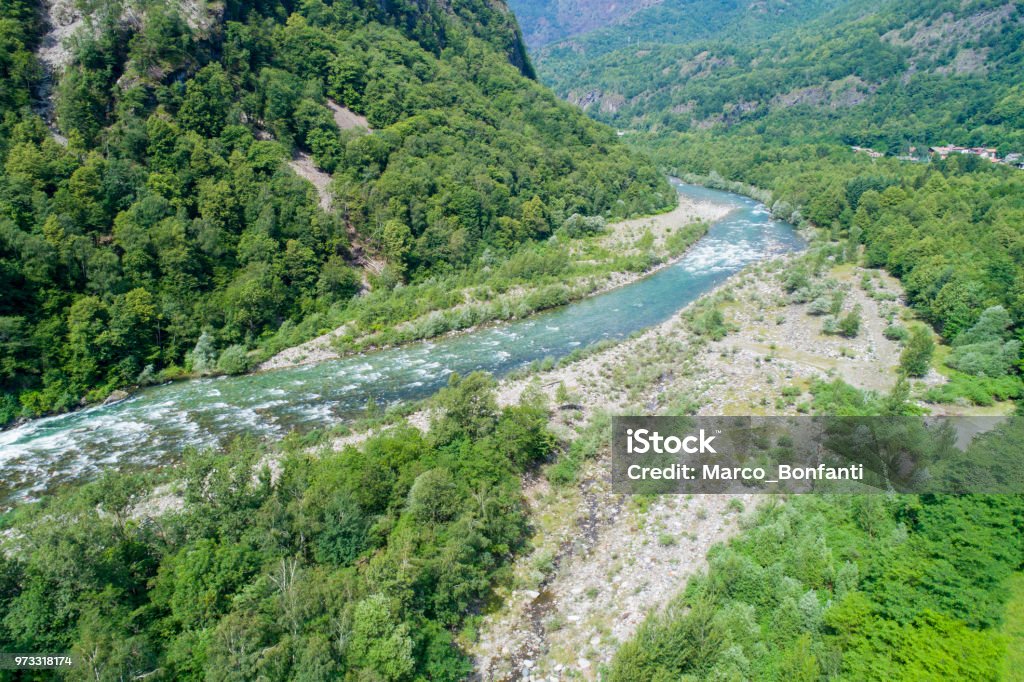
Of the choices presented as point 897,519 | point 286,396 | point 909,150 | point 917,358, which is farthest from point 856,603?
point 909,150

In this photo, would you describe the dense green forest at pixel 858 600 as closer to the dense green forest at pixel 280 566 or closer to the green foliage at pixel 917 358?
the dense green forest at pixel 280 566

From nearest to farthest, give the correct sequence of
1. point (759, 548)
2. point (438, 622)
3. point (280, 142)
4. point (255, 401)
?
point (438, 622)
point (759, 548)
point (255, 401)
point (280, 142)

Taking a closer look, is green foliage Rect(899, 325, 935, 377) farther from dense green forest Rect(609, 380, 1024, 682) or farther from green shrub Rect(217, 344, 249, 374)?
green shrub Rect(217, 344, 249, 374)

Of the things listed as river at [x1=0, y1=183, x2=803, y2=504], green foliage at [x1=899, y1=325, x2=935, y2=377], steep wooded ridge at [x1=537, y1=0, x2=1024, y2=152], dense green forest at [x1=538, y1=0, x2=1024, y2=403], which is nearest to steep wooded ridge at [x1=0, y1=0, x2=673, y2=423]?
river at [x1=0, y1=183, x2=803, y2=504]

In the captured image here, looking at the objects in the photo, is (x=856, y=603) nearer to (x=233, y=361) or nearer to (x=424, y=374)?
(x=424, y=374)

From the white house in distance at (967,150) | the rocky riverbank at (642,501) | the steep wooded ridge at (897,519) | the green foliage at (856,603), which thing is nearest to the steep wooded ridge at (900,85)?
the white house in distance at (967,150)

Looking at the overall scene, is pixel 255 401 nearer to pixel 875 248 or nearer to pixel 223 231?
pixel 223 231

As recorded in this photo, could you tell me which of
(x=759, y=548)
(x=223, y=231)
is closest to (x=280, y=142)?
(x=223, y=231)
